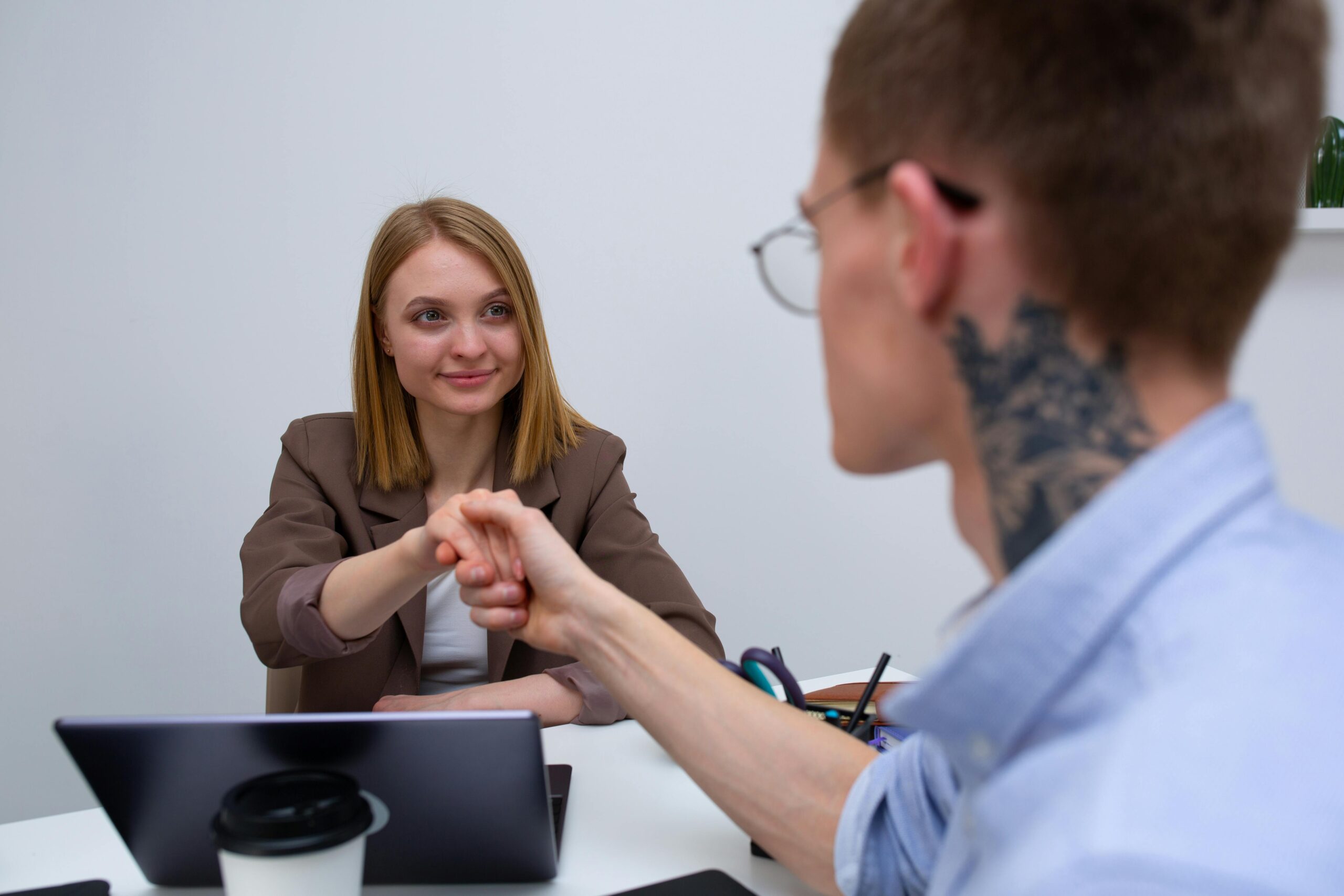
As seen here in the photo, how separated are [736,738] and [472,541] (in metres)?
0.40

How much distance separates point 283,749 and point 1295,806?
696 millimetres

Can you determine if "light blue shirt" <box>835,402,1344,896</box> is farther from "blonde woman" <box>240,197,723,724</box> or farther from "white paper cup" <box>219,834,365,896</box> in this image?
"blonde woman" <box>240,197,723,724</box>

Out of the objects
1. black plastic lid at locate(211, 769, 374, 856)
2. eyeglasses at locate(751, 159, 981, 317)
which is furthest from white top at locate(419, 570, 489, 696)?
eyeglasses at locate(751, 159, 981, 317)

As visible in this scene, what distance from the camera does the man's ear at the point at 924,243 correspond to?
0.54m

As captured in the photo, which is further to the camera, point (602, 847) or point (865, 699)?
point (865, 699)

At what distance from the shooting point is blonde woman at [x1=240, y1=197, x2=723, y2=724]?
156 centimetres

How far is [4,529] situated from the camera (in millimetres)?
2088

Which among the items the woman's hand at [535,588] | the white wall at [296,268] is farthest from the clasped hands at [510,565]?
the white wall at [296,268]

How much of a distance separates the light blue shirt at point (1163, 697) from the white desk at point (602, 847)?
396 mm

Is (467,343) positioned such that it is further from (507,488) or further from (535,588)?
(535,588)

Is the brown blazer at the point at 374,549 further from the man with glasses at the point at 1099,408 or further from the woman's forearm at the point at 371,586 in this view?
the man with glasses at the point at 1099,408

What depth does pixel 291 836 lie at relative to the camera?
2.19ft

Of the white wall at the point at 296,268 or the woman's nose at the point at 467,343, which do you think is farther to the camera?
the white wall at the point at 296,268

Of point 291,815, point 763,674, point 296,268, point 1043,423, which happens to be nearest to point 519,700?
point 763,674
